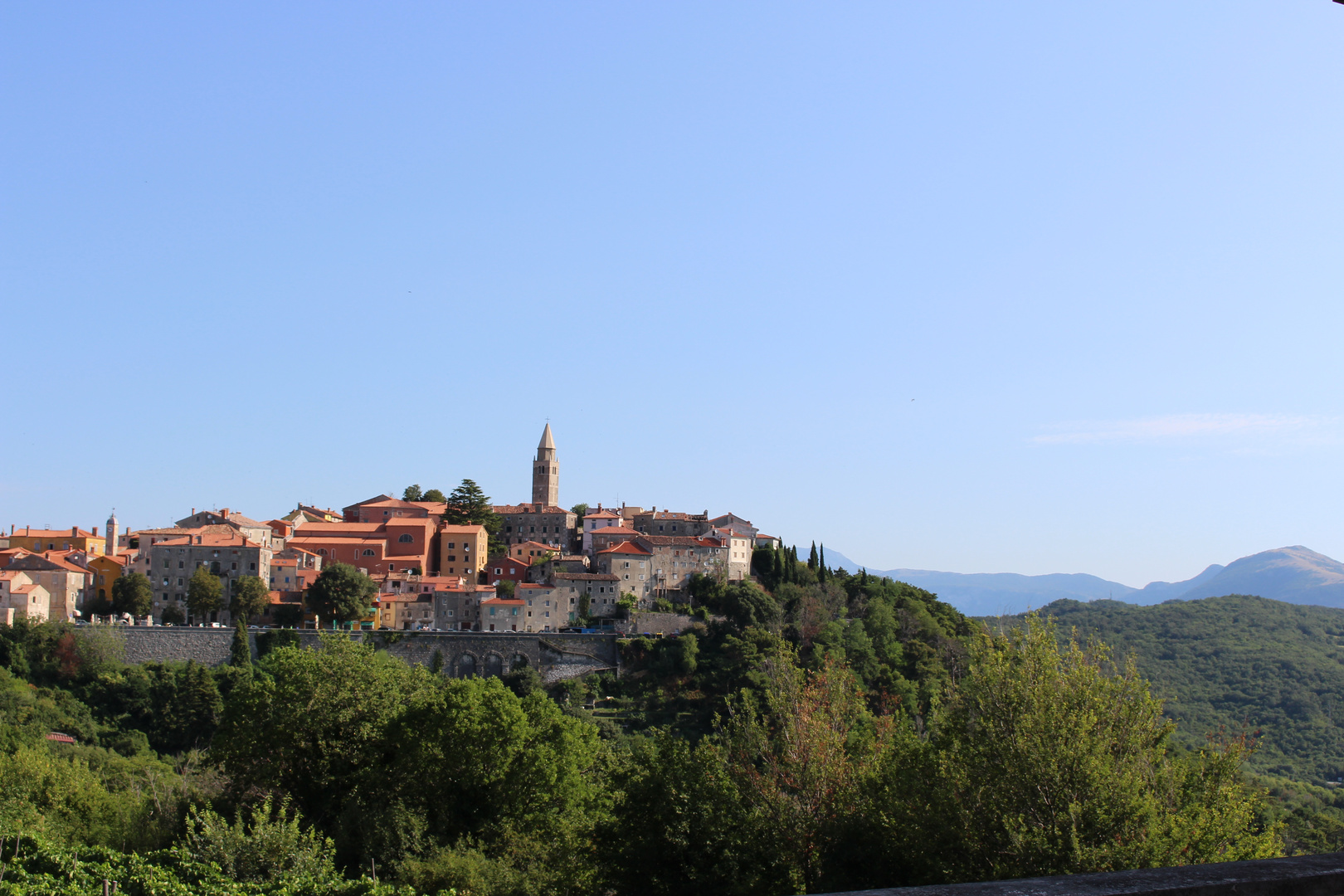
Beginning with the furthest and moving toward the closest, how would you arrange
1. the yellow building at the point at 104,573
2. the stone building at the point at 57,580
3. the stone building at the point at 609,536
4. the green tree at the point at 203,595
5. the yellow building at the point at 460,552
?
1. the stone building at the point at 609,536
2. the yellow building at the point at 460,552
3. the yellow building at the point at 104,573
4. the green tree at the point at 203,595
5. the stone building at the point at 57,580

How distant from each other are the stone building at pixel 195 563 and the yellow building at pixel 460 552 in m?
11.9

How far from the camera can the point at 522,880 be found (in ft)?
64.5

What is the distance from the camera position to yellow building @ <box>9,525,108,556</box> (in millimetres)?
68125

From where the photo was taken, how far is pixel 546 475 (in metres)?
90.3

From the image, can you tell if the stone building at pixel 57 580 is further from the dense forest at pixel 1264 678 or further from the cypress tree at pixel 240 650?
the dense forest at pixel 1264 678

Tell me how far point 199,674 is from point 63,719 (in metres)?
6.24

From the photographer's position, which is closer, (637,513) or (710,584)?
(710,584)

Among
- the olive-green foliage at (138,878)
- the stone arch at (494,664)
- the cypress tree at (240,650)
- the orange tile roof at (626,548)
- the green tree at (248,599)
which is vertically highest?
the orange tile roof at (626,548)

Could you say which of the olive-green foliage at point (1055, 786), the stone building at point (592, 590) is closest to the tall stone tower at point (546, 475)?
the stone building at point (592, 590)

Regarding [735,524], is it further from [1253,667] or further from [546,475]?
[1253,667]

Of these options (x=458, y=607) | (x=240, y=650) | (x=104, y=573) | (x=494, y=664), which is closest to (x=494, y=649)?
(x=494, y=664)

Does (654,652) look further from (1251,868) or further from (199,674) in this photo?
(1251,868)

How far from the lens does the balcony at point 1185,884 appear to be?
2643mm

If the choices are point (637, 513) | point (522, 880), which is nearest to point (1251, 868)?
point (522, 880)
